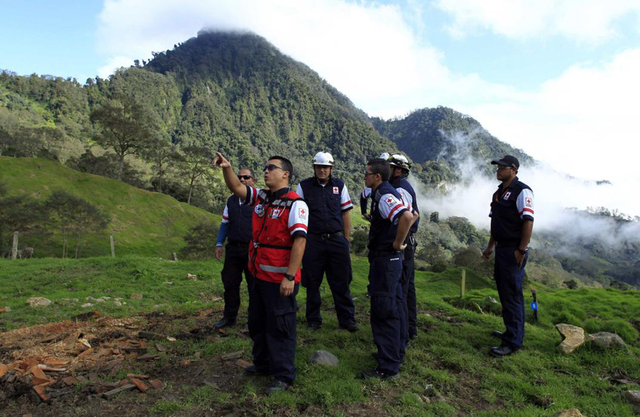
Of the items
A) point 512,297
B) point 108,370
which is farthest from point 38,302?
point 512,297

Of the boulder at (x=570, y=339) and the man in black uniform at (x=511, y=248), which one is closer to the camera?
the man in black uniform at (x=511, y=248)

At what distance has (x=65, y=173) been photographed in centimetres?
5022

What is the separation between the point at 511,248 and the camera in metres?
6.15

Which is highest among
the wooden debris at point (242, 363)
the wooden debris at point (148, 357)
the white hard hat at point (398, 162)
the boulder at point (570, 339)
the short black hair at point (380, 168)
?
the white hard hat at point (398, 162)

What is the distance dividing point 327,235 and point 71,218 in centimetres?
3730

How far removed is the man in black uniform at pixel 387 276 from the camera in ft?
16.3

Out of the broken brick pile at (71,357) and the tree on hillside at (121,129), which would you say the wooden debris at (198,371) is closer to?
the broken brick pile at (71,357)

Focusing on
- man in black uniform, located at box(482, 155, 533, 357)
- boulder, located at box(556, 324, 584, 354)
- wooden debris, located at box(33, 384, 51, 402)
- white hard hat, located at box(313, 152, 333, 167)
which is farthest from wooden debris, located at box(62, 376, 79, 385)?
boulder, located at box(556, 324, 584, 354)

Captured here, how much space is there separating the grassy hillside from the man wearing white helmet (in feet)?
124

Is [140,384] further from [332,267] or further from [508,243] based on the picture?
[508,243]

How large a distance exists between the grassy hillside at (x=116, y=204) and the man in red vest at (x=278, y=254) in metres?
39.2

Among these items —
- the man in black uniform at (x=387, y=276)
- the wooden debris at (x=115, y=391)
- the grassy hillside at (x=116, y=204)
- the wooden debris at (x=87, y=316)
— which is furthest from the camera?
the grassy hillside at (x=116, y=204)

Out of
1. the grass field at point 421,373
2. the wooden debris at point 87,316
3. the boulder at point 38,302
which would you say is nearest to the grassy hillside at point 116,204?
the boulder at point 38,302

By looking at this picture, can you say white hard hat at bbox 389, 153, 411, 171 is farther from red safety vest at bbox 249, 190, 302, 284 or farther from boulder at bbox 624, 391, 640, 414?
boulder at bbox 624, 391, 640, 414
